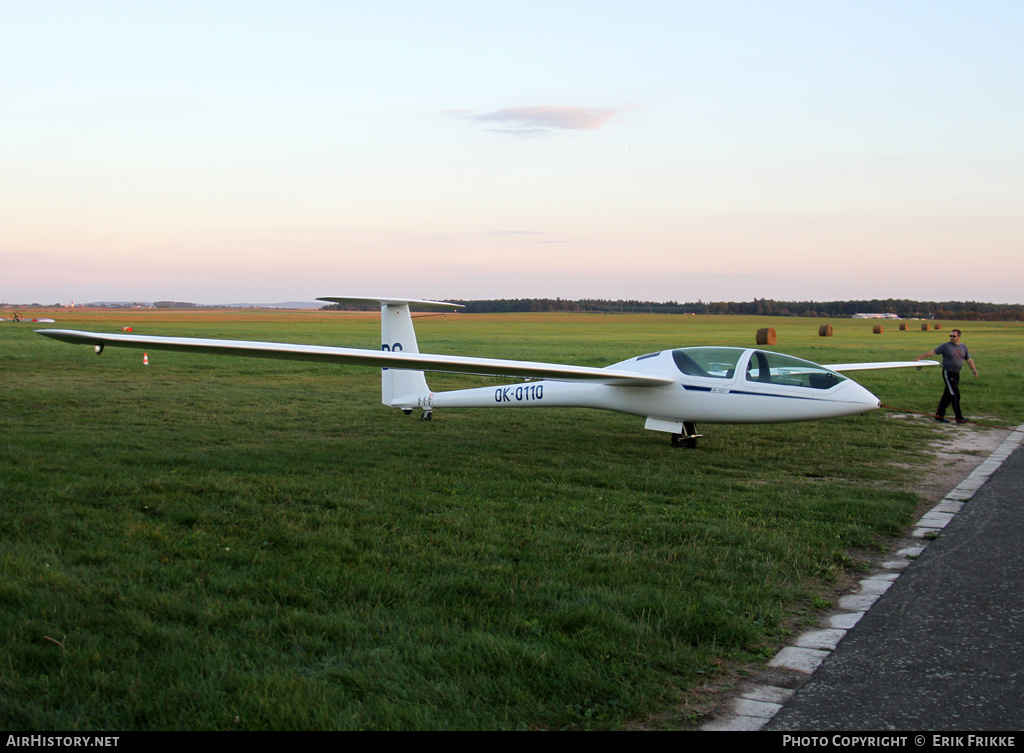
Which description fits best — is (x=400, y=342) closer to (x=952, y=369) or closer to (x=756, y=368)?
(x=756, y=368)

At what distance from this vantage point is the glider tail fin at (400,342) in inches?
519

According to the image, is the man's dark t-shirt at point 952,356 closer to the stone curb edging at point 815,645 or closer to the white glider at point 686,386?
the white glider at point 686,386

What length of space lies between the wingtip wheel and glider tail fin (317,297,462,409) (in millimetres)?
4124

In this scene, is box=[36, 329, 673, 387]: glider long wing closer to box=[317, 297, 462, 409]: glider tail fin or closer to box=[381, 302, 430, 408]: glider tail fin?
box=[317, 297, 462, 409]: glider tail fin

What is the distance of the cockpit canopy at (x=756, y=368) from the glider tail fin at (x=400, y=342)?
3.90 metres

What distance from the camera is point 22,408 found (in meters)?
14.4

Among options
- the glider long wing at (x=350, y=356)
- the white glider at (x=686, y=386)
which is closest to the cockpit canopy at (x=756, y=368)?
the white glider at (x=686, y=386)

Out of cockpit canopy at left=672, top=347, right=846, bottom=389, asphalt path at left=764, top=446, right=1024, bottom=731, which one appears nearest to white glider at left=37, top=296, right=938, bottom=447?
cockpit canopy at left=672, top=347, right=846, bottom=389

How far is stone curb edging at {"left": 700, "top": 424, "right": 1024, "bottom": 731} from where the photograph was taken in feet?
12.0

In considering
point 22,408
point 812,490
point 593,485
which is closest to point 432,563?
point 593,485

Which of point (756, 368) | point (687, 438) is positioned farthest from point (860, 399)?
point (687, 438)

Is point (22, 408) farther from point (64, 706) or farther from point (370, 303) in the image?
point (64, 706)

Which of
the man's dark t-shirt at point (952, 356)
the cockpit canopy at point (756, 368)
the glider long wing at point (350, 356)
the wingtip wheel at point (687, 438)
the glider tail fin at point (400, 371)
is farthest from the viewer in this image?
the man's dark t-shirt at point (952, 356)

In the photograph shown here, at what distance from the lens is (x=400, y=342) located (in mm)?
13375
